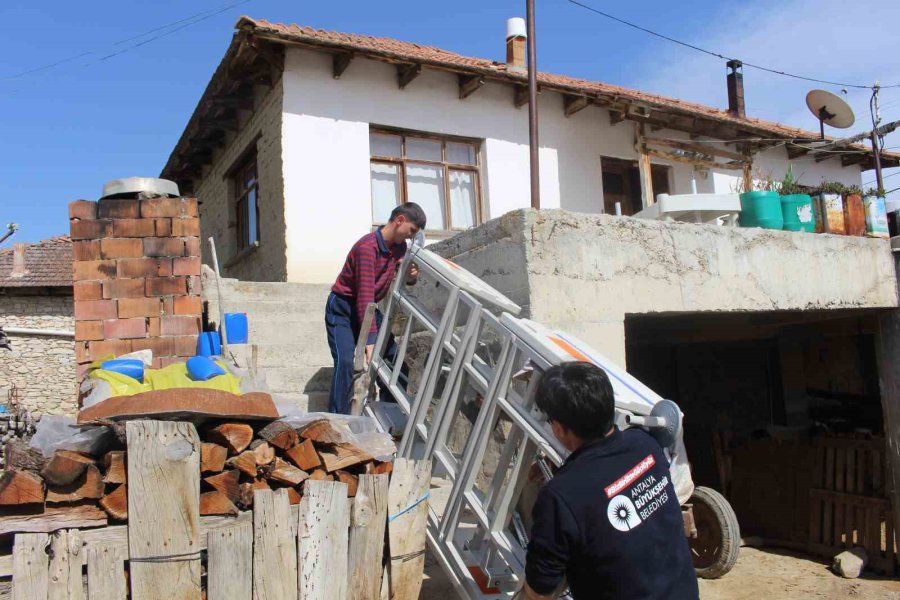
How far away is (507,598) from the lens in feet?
10.2

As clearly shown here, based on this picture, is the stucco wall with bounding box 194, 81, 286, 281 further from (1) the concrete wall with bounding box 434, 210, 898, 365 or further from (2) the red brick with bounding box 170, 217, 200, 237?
(1) the concrete wall with bounding box 434, 210, 898, 365

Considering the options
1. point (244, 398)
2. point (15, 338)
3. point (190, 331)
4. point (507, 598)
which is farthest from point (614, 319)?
point (15, 338)

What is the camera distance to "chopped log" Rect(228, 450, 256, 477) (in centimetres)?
309

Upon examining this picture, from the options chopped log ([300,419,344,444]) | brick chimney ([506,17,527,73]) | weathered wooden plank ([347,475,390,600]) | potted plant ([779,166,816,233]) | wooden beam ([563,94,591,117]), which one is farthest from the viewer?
brick chimney ([506,17,527,73])

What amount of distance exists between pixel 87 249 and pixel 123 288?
334mm

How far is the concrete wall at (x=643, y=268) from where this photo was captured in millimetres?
4270

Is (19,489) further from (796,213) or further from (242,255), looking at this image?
(242,255)

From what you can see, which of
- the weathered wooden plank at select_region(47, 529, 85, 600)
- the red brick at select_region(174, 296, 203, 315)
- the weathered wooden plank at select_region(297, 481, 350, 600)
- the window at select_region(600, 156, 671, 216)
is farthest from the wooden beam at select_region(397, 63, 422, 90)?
the weathered wooden plank at select_region(47, 529, 85, 600)

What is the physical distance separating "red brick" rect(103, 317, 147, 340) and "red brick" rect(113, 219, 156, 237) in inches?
21.7

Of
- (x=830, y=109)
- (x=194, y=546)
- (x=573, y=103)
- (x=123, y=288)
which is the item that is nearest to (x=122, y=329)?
(x=123, y=288)

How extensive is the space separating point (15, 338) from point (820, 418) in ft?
59.6

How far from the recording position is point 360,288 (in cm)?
442

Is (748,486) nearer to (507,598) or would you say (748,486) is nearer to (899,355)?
(899,355)

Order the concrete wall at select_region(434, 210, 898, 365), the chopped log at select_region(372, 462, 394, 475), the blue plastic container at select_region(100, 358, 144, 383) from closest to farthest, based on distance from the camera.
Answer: the chopped log at select_region(372, 462, 394, 475), the blue plastic container at select_region(100, 358, 144, 383), the concrete wall at select_region(434, 210, 898, 365)
